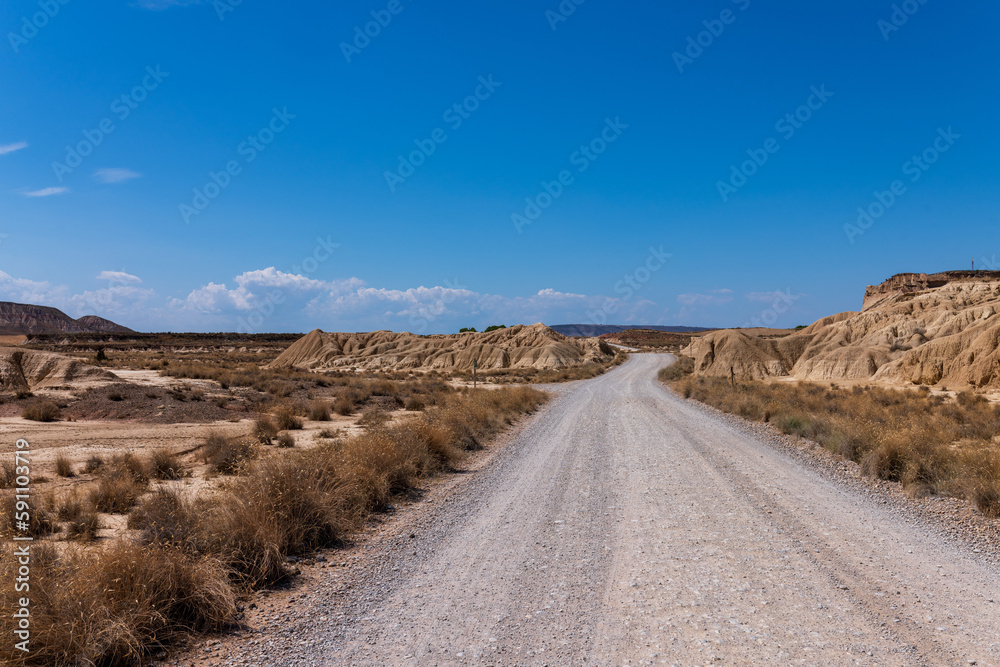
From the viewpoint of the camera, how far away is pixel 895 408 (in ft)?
70.3

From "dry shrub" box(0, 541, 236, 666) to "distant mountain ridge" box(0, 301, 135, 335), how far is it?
193038mm

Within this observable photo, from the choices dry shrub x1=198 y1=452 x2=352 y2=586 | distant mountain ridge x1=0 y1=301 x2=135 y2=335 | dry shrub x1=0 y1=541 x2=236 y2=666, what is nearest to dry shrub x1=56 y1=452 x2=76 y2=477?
dry shrub x1=198 y1=452 x2=352 y2=586

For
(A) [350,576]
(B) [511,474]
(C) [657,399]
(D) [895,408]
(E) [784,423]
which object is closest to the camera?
(A) [350,576]

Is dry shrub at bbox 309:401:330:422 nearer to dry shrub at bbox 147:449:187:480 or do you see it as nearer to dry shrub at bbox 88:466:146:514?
dry shrub at bbox 147:449:187:480

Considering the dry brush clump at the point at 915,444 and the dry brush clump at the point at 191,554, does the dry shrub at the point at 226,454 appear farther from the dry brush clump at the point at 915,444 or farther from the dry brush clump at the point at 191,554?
the dry brush clump at the point at 915,444

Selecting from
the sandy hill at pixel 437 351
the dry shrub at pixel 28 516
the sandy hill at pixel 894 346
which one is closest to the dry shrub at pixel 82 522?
the dry shrub at pixel 28 516

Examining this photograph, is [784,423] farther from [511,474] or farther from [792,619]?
[792,619]

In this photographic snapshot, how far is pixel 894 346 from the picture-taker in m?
42.6

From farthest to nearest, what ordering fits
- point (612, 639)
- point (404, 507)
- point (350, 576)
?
1. point (404, 507)
2. point (350, 576)
3. point (612, 639)

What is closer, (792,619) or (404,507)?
(792,619)

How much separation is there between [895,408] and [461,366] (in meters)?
57.2

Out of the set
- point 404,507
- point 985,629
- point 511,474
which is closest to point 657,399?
point 511,474

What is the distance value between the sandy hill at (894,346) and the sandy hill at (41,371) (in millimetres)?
47688

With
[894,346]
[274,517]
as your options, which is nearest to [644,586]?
[274,517]
